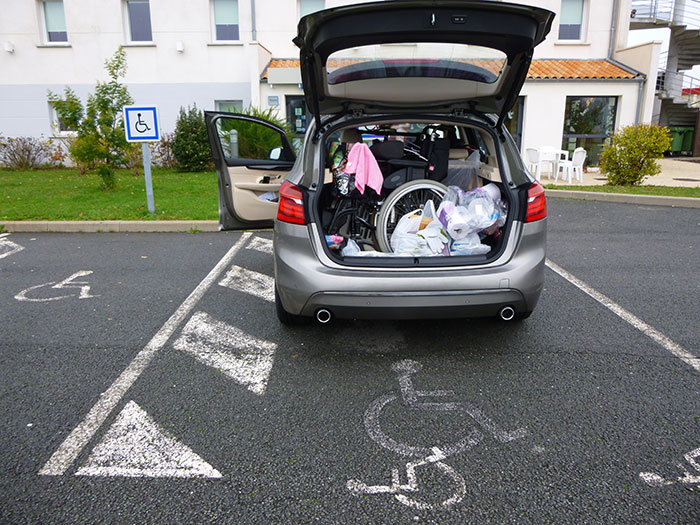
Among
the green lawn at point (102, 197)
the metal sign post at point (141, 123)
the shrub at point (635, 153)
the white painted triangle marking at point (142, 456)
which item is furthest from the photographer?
the shrub at point (635, 153)

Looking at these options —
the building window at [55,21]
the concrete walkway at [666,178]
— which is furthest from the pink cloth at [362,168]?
the building window at [55,21]

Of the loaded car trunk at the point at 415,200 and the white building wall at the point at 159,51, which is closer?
the loaded car trunk at the point at 415,200

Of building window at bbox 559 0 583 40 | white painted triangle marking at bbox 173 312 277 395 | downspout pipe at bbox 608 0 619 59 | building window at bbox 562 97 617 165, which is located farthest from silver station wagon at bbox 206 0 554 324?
downspout pipe at bbox 608 0 619 59

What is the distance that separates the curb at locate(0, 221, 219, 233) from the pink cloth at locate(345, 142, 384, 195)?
434 centimetres

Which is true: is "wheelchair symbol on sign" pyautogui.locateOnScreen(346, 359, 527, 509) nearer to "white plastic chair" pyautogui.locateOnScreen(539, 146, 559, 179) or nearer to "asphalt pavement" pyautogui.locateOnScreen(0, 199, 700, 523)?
"asphalt pavement" pyautogui.locateOnScreen(0, 199, 700, 523)

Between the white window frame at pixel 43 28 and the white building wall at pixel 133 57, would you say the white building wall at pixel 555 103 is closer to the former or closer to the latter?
the white building wall at pixel 133 57

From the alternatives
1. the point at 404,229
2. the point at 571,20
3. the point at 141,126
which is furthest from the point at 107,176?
the point at 571,20

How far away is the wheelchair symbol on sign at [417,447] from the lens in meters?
2.30

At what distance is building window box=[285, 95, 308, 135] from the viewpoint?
54.5ft

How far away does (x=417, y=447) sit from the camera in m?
2.62

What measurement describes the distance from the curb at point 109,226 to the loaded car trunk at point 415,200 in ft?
12.4

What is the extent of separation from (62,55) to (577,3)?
16738mm

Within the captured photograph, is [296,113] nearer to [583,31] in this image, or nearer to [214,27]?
[214,27]

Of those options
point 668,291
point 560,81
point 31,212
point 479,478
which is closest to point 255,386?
point 479,478
